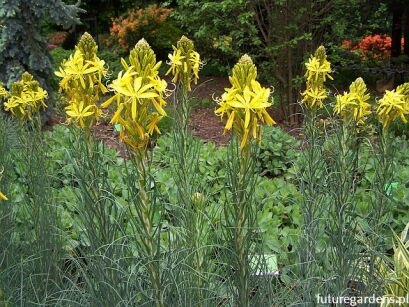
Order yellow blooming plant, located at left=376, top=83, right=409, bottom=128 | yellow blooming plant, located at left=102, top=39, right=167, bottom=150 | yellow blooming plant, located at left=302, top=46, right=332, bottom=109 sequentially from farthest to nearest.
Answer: yellow blooming plant, located at left=302, top=46, right=332, bottom=109
yellow blooming plant, located at left=376, top=83, right=409, bottom=128
yellow blooming plant, located at left=102, top=39, right=167, bottom=150

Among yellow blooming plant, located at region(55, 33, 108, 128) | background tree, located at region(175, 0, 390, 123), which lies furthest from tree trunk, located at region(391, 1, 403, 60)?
yellow blooming plant, located at region(55, 33, 108, 128)

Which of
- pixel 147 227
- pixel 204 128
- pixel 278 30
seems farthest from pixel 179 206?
pixel 278 30

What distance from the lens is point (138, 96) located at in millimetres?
1818

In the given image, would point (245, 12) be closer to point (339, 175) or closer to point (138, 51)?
point (339, 175)

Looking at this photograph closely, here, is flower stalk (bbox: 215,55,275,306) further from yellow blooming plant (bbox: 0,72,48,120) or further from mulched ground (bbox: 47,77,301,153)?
mulched ground (bbox: 47,77,301,153)

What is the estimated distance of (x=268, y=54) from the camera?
828cm

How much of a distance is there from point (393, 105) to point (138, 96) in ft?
4.23

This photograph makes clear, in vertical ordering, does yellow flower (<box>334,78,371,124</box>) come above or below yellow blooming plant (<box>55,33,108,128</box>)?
below

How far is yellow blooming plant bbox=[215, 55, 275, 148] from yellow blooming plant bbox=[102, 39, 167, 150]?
0.24 m

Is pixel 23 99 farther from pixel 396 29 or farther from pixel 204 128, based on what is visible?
pixel 396 29

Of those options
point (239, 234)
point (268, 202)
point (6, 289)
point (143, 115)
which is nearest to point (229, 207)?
point (239, 234)

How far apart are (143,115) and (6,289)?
1.25 metres

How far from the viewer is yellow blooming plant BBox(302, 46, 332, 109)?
9.37ft

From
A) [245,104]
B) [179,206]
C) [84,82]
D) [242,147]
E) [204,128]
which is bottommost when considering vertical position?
[204,128]
